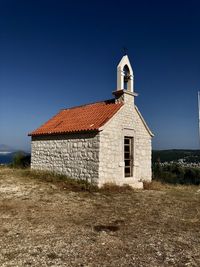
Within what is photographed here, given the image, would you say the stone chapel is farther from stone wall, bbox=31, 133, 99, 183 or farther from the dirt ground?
the dirt ground

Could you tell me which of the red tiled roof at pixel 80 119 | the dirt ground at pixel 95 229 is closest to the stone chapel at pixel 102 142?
the red tiled roof at pixel 80 119

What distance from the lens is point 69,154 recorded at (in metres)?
14.9

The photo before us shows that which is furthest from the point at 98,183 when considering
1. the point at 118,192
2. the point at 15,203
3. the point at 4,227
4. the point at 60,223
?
the point at 4,227

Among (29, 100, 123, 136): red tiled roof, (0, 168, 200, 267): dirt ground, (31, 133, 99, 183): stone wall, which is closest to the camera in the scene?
(0, 168, 200, 267): dirt ground

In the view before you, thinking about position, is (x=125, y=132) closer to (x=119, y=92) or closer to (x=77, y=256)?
(x=119, y=92)

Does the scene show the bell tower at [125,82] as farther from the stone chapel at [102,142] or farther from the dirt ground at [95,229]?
the dirt ground at [95,229]

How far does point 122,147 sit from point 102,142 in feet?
5.40

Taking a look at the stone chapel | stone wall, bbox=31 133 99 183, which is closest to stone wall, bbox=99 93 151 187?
the stone chapel

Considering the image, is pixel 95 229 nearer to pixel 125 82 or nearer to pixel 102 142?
pixel 102 142

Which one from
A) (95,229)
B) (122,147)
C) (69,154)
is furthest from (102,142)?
(95,229)

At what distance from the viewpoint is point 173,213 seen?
972 cm

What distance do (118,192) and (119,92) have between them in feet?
18.4

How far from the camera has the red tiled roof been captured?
14453mm

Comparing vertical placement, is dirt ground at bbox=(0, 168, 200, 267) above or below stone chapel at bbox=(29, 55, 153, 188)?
below
